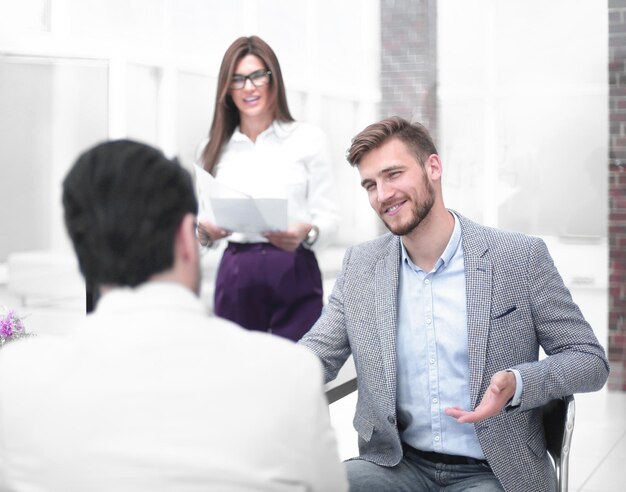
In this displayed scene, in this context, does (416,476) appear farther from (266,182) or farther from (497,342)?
(266,182)

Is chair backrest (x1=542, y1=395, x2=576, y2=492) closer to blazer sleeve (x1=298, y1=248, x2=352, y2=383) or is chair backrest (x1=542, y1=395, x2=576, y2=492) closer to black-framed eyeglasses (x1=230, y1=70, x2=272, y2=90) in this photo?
blazer sleeve (x1=298, y1=248, x2=352, y2=383)

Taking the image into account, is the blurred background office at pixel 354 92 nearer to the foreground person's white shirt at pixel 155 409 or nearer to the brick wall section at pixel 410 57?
the brick wall section at pixel 410 57

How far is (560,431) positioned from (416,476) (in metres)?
0.36

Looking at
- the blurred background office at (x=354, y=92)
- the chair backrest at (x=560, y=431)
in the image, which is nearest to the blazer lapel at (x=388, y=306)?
the chair backrest at (x=560, y=431)

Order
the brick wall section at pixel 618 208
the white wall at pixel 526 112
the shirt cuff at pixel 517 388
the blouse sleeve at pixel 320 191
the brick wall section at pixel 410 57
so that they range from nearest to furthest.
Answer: the shirt cuff at pixel 517 388 < the blouse sleeve at pixel 320 191 < the brick wall section at pixel 618 208 < the white wall at pixel 526 112 < the brick wall section at pixel 410 57

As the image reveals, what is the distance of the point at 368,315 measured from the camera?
2.45 meters

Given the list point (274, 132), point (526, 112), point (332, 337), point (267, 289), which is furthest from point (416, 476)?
point (526, 112)

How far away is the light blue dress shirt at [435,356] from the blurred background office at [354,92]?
4.26 meters

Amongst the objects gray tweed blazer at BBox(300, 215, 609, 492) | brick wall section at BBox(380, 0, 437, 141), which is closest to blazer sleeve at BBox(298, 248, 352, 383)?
gray tweed blazer at BBox(300, 215, 609, 492)

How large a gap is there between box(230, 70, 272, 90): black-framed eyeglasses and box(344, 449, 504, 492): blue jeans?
1821mm

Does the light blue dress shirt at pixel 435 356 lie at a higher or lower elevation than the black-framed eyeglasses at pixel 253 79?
lower

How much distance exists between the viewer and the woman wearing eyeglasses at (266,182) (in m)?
3.78

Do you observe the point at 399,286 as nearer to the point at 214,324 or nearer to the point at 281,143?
the point at 214,324

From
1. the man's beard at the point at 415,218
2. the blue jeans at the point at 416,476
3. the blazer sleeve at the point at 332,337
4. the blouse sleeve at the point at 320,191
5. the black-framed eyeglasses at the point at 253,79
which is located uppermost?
the black-framed eyeglasses at the point at 253,79
